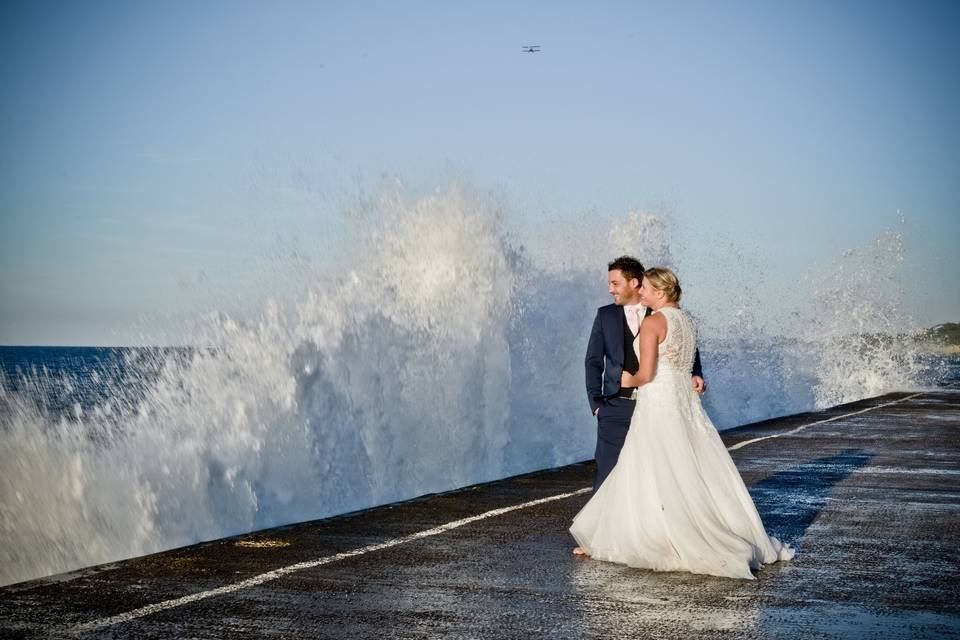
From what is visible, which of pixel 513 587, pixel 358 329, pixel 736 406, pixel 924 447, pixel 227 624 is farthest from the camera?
pixel 736 406

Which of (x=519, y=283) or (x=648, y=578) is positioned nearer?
(x=648, y=578)

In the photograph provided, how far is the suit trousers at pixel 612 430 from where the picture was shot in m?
7.65

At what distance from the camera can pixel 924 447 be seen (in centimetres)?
1524

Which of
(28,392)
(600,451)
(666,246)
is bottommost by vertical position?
(28,392)

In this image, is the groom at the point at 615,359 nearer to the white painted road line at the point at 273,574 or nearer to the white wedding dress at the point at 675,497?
the white wedding dress at the point at 675,497

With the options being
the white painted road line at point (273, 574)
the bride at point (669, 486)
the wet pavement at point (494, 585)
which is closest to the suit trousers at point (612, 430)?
the bride at point (669, 486)

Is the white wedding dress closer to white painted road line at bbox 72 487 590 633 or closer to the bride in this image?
the bride

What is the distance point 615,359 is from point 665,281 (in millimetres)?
813

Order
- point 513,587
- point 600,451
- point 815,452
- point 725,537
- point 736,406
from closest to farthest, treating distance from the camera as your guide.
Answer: point 513,587 < point 725,537 < point 600,451 < point 815,452 < point 736,406

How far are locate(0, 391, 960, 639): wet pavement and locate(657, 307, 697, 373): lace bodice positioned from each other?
1.50m

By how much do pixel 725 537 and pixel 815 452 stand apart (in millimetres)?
8361

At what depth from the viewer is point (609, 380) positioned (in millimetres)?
7641

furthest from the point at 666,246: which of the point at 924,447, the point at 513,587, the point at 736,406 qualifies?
the point at 513,587

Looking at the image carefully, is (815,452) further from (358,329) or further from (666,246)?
(666,246)
